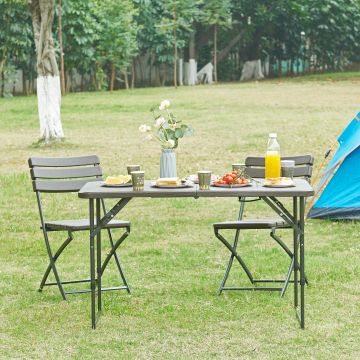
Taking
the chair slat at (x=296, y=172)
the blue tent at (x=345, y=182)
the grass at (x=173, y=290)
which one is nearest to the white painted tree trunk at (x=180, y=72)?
the grass at (x=173, y=290)

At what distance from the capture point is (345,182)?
10.3 meters

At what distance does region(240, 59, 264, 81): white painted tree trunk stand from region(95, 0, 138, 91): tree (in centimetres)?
970

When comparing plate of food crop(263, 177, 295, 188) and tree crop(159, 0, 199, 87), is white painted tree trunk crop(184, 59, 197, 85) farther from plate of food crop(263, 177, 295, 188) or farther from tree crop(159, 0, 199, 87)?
plate of food crop(263, 177, 295, 188)

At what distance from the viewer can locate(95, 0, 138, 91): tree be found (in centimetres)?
3559

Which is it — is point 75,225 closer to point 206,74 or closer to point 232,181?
point 232,181

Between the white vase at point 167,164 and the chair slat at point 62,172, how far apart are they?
0.91 metres

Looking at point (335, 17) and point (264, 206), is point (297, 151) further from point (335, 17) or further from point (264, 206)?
point (335, 17)

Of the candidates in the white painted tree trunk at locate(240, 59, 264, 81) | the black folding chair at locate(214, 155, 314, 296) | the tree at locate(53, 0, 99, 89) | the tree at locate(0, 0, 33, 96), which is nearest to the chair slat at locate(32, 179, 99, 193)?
the black folding chair at locate(214, 155, 314, 296)

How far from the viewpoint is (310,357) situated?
591 centimetres

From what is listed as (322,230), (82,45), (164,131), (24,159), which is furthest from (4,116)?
(164,131)

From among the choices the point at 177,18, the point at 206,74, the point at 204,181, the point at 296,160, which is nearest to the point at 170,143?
the point at 204,181

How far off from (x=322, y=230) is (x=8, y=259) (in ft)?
9.82

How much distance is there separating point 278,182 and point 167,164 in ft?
2.43

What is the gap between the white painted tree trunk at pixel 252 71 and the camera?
1770 inches
